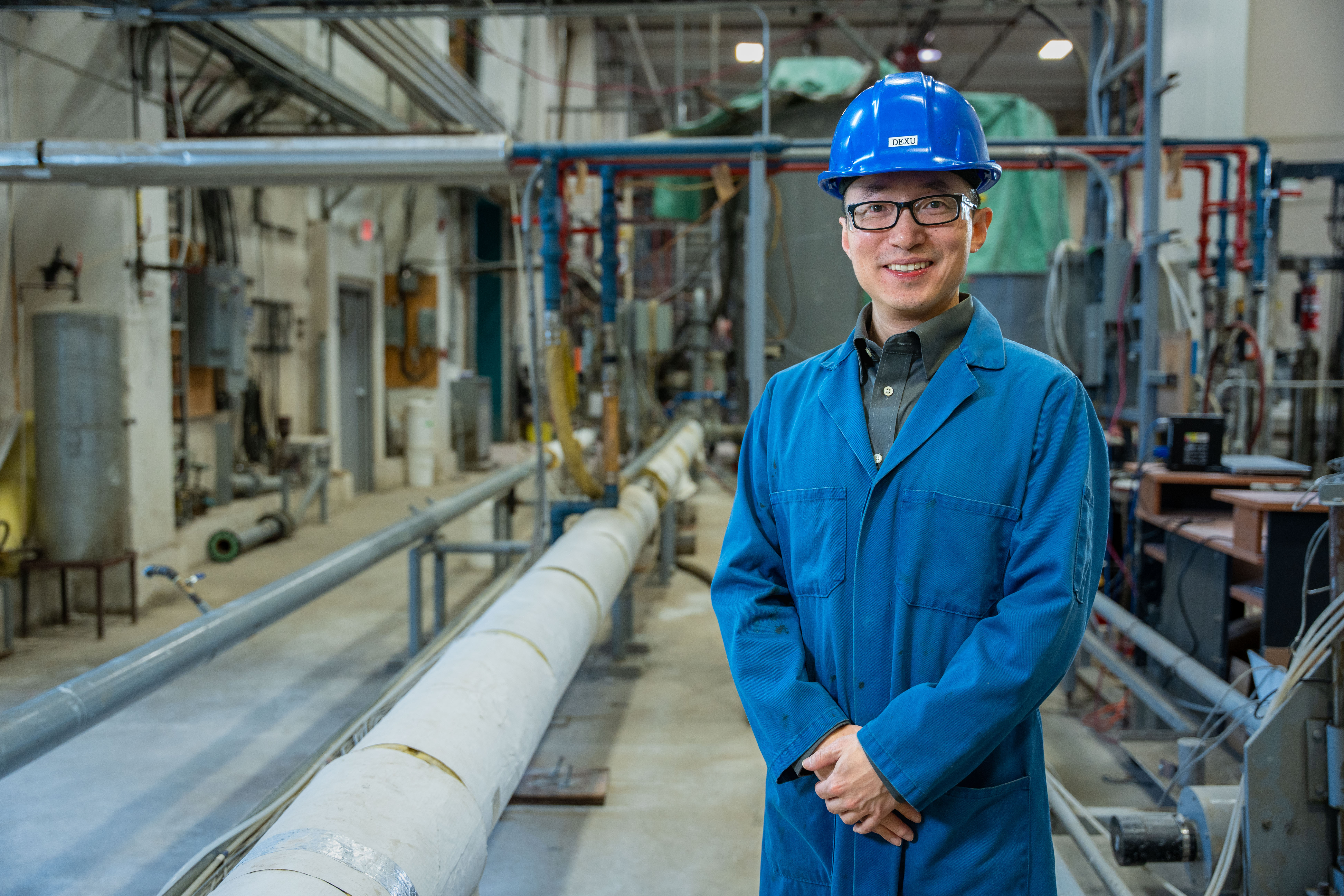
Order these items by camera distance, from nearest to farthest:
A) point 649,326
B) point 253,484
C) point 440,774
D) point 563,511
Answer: point 440,774
point 563,511
point 253,484
point 649,326

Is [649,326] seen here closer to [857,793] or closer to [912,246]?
[912,246]

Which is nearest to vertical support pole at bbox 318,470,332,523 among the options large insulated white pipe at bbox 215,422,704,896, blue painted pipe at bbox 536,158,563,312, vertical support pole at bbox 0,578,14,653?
vertical support pole at bbox 0,578,14,653

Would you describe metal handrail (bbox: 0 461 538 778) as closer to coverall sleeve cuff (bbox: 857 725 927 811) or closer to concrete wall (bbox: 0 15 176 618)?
coverall sleeve cuff (bbox: 857 725 927 811)

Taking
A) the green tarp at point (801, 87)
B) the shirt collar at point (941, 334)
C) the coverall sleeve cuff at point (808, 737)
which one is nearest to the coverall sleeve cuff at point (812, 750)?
the coverall sleeve cuff at point (808, 737)

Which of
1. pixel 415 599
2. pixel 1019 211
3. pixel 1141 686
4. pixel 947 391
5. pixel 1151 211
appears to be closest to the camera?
pixel 947 391

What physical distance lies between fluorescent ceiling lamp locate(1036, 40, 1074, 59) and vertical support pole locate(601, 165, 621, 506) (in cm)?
244

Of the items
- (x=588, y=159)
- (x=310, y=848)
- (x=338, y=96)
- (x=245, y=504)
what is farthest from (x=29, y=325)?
(x=310, y=848)

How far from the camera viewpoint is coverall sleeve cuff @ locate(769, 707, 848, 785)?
49.1 inches

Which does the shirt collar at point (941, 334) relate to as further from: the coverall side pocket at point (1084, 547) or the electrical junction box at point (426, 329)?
the electrical junction box at point (426, 329)

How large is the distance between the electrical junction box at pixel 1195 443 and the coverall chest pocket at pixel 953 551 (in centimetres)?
273

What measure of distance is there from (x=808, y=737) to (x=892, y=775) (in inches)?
5.0

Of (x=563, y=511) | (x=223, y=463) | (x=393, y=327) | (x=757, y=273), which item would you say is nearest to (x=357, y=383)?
(x=393, y=327)

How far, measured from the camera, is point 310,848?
1.30 meters

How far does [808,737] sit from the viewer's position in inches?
49.2
